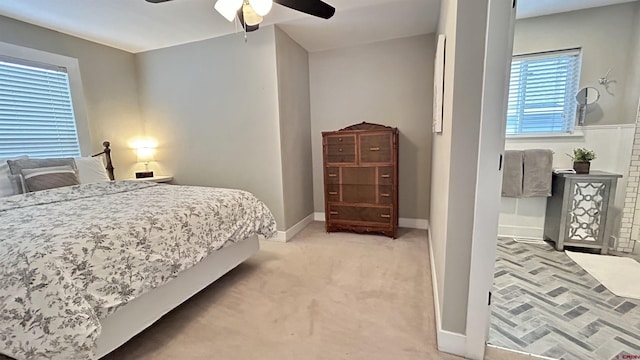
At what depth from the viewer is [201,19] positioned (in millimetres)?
2785

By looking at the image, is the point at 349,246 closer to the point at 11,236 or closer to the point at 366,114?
the point at 366,114

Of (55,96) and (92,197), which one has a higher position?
(55,96)

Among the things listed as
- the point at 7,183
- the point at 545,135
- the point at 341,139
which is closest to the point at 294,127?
the point at 341,139

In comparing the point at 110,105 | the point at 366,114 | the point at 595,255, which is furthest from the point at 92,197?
the point at 595,255

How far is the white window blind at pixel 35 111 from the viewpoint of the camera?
2701 mm

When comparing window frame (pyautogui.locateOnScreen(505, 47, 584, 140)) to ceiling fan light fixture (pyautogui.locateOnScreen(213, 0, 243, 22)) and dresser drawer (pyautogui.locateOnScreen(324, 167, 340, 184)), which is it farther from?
ceiling fan light fixture (pyautogui.locateOnScreen(213, 0, 243, 22))

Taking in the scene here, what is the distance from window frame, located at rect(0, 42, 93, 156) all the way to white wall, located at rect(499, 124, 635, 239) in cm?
501

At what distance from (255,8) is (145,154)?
10.1ft

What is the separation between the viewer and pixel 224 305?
1.98m

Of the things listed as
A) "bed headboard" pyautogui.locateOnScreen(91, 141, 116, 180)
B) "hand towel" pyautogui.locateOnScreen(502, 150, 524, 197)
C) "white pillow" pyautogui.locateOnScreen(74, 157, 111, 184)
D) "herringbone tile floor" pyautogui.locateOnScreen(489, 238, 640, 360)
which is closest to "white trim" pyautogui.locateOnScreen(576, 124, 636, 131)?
"hand towel" pyautogui.locateOnScreen(502, 150, 524, 197)

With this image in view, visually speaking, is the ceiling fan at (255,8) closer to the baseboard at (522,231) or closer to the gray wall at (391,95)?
the gray wall at (391,95)

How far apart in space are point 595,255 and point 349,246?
7.75ft

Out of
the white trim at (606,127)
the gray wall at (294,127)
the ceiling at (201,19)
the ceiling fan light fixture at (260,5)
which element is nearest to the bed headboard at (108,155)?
the ceiling at (201,19)

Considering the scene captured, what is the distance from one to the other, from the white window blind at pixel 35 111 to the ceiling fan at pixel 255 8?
2219mm
